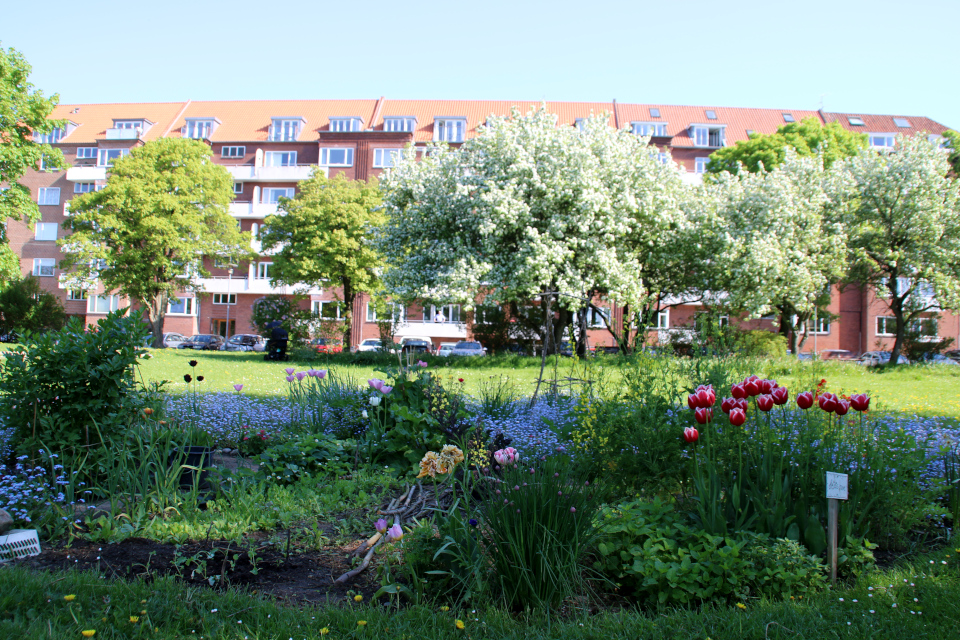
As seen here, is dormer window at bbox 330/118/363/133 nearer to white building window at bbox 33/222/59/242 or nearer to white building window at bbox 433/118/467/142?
white building window at bbox 433/118/467/142

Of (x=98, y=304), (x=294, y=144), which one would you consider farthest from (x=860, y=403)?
(x=98, y=304)

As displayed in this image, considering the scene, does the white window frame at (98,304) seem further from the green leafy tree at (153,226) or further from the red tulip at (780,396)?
the red tulip at (780,396)

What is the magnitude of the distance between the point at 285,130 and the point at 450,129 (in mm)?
14176

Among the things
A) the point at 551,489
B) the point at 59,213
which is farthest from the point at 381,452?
the point at 59,213

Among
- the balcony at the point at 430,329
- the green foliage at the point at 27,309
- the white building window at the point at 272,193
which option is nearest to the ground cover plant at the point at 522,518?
the green foliage at the point at 27,309

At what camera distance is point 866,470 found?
3.31 meters

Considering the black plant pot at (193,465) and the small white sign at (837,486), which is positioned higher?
the small white sign at (837,486)

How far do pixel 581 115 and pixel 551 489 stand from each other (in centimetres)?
4997

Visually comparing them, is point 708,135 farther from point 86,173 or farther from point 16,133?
point 86,173

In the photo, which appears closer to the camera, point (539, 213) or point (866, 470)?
point (866, 470)

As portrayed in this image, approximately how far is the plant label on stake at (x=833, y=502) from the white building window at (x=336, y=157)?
46562 mm

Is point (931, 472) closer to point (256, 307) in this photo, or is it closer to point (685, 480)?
point (685, 480)

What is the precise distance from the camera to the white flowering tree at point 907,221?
2081 centimetres

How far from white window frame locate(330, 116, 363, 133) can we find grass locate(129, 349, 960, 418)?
3076 cm
